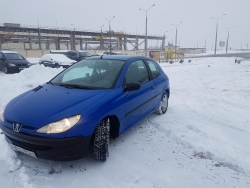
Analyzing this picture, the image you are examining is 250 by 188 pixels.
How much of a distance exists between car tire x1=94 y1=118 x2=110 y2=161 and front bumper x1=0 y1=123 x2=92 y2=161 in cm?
21

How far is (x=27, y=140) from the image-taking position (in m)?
2.58

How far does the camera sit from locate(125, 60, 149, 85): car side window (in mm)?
3828

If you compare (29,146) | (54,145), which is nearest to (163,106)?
(54,145)

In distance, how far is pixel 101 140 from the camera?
2.95 m

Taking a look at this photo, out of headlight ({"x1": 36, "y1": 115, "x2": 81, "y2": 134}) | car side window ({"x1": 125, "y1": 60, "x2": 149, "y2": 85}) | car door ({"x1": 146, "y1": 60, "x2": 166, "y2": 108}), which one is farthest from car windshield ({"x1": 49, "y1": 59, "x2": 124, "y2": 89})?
car door ({"x1": 146, "y1": 60, "x2": 166, "y2": 108})

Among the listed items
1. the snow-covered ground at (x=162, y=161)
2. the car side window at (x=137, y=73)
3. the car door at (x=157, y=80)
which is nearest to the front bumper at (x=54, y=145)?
the snow-covered ground at (x=162, y=161)

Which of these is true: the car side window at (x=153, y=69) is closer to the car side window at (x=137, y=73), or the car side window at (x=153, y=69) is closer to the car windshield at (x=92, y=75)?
the car side window at (x=137, y=73)

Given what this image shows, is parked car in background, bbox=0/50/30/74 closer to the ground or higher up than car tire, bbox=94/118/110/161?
higher up

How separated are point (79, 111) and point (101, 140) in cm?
58

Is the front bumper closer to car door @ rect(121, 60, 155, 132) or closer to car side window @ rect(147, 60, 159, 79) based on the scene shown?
car door @ rect(121, 60, 155, 132)

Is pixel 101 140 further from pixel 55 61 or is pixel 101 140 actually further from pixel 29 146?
pixel 55 61

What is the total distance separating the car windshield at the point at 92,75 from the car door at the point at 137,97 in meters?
0.27

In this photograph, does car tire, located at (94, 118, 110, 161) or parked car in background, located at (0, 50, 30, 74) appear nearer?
car tire, located at (94, 118, 110, 161)

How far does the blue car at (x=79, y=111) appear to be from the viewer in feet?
8.45
